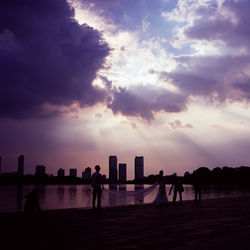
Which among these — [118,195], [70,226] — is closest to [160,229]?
[70,226]

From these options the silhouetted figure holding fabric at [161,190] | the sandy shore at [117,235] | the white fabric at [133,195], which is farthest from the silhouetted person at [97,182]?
the silhouetted figure holding fabric at [161,190]

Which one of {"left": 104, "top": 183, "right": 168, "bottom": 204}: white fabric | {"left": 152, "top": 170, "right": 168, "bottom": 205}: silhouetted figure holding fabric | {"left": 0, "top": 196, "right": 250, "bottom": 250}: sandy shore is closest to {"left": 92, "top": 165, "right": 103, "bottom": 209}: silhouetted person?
{"left": 104, "top": 183, "right": 168, "bottom": 204}: white fabric

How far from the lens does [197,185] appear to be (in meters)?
31.3

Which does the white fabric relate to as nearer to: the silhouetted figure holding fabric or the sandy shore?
the silhouetted figure holding fabric

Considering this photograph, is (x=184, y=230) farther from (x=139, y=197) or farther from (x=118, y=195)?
(x=139, y=197)

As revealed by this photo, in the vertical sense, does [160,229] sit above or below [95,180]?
below

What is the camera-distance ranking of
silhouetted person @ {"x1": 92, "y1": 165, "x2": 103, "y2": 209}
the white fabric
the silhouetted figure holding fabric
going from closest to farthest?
silhouetted person @ {"x1": 92, "y1": 165, "x2": 103, "y2": 209} → the white fabric → the silhouetted figure holding fabric

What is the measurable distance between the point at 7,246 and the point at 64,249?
4.94ft

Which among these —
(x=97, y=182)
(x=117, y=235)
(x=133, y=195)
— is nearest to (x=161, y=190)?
(x=133, y=195)

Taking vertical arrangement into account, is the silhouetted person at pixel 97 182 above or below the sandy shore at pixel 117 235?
above

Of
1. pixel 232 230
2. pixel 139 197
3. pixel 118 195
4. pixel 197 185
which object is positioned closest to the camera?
pixel 232 230

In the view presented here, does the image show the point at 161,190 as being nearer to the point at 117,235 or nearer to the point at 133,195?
the point at 133,195

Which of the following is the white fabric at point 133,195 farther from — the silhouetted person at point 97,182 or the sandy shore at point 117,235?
the sandy shore at point 117,235

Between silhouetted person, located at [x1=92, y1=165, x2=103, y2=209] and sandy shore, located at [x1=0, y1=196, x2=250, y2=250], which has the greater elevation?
silhouetted person, located at [x1=92, y1=165, x2=103, y2=209]
